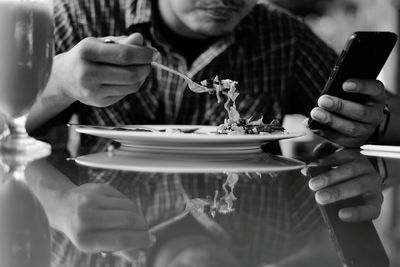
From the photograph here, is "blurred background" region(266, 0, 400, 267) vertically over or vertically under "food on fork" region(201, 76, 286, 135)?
under

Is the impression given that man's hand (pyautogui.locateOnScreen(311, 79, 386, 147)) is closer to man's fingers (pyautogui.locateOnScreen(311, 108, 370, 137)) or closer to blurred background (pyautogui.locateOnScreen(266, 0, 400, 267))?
man's fingers (pyautogui.locateOnScreen(311, 108, 370, 137))

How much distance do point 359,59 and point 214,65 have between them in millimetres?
833

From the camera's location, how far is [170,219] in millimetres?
399

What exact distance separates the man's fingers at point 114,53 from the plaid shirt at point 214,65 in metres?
0.65

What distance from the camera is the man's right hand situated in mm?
832

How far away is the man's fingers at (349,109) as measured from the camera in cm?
95

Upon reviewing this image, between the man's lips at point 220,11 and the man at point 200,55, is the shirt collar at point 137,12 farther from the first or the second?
the man's lips at point 220,11

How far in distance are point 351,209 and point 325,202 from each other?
33 mm

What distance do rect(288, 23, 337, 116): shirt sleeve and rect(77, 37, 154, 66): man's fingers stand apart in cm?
114

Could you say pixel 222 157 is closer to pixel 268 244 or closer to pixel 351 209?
pixel 351 209

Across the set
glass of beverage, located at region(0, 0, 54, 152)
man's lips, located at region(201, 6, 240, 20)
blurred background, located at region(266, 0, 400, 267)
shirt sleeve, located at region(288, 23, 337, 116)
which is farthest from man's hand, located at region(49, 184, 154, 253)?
blurred background, located at region(266, 0, 400, 267)

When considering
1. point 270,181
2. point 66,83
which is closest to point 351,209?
point 270,181

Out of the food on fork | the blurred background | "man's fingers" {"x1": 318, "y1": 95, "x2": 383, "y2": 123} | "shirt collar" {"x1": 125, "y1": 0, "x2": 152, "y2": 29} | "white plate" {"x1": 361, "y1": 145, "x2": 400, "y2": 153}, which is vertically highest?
the food on fork

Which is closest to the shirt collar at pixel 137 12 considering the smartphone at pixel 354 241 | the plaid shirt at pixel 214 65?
the plaid shirt at pixel 214 65
